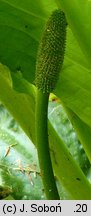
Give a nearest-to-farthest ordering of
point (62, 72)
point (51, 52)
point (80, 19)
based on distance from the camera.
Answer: point (51, 52), point (80, 19), point (62, 72)

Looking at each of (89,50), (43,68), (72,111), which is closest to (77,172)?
(72,111)

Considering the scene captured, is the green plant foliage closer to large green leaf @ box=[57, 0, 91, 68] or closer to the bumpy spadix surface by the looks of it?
large green leaf @ box=[57, 0, 91, 68]

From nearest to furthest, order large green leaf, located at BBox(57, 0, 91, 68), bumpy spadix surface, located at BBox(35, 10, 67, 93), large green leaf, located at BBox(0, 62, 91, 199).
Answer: bumpy spadix surface, located at BBox(35, 10, 67, 93), large green leaf, located at BBox(57, 0, 91, 68), large green leaf, located at BBox(0, 62, 91, 199)

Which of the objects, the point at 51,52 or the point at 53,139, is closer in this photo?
the point at 51,52

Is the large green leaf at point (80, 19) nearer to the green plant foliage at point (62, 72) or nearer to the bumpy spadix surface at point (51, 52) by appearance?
the green plant foliage at point (62, 72)

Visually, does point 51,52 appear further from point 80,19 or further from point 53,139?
point 53,139

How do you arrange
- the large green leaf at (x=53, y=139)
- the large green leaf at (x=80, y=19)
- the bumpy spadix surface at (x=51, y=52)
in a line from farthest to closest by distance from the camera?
the large green leaf at (x=53, y=139) < the large green leaf at (x=80, y=19) < the bumpy spadix surface at (x=51, y=52)

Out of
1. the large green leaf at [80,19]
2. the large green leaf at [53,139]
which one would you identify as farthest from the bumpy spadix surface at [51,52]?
the large green leaf at [53,139]


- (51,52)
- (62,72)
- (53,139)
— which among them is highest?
(51,52)

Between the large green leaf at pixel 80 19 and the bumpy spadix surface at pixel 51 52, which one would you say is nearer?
the bumpy spadix surface at pixel 51 52

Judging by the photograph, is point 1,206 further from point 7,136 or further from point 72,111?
point 7,136

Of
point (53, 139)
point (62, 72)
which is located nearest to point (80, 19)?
point (62, 72)

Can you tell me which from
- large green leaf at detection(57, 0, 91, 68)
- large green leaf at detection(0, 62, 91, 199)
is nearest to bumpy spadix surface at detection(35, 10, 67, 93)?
large green leaf at detection(57, 0, 91, 68)
